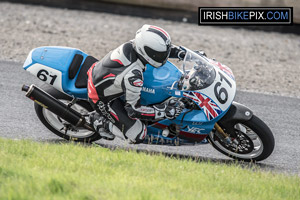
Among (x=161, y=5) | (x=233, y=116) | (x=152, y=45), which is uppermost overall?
(x=161, y=5)

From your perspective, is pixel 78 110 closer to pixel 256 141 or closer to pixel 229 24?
pixel 256 141

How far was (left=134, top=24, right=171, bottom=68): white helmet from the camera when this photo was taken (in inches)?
217

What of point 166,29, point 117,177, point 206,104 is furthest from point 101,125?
point 166,29

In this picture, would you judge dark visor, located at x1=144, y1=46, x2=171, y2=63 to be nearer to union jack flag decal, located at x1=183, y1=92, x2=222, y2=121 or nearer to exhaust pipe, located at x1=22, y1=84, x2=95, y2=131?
union jack flag decal, located at x1=183, y1=92, x2=222, y2=121

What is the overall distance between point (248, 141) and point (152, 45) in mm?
1747

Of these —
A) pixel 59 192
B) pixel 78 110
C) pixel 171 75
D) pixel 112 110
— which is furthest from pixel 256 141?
pixel 59 192

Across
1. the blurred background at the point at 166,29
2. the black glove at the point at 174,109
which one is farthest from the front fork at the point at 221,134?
the blurred background at the point at 166,29

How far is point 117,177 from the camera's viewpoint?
15.4 ft

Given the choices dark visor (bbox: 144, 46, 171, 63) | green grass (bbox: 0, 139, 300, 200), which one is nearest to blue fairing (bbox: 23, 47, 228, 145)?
dark visor (bbox: 144, 46, 171, 63)

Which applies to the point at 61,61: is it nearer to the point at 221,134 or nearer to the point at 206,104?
the point at 206,104

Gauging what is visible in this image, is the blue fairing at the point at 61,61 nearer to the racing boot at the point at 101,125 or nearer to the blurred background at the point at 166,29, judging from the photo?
the racing boot at the point at 101,125

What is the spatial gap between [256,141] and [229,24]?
775 cm

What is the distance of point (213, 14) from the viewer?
13.5m

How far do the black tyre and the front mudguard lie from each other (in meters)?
1.75
